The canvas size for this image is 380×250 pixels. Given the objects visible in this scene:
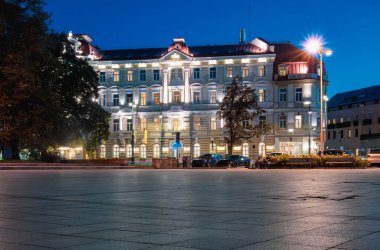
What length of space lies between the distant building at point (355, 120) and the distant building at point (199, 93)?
2685 cm

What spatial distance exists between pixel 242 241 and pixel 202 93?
264 ft

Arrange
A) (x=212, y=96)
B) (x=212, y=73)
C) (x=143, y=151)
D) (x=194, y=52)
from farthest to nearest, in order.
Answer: (x=143, y=151) < (x=194, y=52) < (x=212, y=96) < (x=212, y=73)

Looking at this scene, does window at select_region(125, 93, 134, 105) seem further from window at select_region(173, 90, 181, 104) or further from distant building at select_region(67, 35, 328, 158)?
window at select_region(173, 90, 181, 104)

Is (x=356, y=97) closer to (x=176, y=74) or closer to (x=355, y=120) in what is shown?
(x=355, y=120)

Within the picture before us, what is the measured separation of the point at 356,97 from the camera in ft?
394

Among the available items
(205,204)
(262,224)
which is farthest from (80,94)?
(262,224)

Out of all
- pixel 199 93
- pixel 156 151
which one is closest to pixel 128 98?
pixel 156 151

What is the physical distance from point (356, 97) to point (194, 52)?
149 feet

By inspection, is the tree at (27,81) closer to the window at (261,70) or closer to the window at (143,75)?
the window at (143,75)

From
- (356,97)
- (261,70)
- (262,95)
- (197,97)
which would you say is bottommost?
(197,97)

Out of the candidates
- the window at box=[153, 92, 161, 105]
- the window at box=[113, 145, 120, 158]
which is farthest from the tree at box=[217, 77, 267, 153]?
the window at box=[113, 145, 120, 158]

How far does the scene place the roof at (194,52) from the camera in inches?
3447

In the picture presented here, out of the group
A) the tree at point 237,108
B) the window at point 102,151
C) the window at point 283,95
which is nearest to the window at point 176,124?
the window at point 102,151

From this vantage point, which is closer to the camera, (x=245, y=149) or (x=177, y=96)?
(x=245, y=149)
